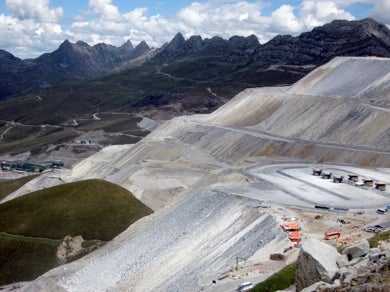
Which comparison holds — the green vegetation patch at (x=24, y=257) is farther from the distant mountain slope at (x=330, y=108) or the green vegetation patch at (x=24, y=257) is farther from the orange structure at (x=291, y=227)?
the distant mountain slope at (x=330, y=108)

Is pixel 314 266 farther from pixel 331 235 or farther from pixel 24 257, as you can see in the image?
pixel 24 257

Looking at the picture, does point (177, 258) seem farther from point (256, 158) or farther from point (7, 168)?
point (7, 168)

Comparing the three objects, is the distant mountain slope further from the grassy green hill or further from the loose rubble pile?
the loose rubble pile

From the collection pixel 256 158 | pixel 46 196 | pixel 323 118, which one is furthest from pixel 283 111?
pixel 46 196

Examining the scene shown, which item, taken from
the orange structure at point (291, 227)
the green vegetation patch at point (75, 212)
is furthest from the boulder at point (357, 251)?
the green vegetation patch at point (75, 212)

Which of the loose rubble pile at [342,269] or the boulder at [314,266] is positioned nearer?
the loose rubble pile at [342,269]

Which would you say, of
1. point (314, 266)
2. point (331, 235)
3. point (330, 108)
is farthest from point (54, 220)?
point (330, 108)

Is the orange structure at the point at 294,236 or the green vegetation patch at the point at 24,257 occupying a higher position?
the orange structure at the point at 294,236
